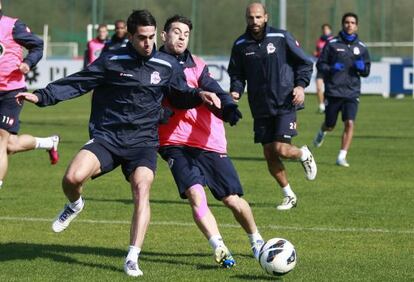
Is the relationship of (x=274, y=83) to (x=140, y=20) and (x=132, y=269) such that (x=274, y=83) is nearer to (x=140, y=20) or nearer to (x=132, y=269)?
(x=140, y=20)

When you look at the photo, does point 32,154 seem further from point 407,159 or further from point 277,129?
point 277,129

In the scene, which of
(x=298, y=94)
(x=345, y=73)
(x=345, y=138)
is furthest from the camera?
(x=345, y=73)

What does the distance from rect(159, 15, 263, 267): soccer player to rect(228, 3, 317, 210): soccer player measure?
10.5ft

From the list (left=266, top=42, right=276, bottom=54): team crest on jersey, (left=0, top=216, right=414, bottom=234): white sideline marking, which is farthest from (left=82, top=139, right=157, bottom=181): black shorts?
(left=266, top=42, right=276, bottom=54): team crest on jersey

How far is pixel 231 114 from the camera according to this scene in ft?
29.0

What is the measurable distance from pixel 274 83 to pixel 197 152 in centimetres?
382

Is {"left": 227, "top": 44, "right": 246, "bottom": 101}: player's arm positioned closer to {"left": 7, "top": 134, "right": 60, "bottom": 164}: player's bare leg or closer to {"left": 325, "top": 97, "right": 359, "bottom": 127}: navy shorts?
{"left": 7, "top": 134, "right": 60, "bottom": 164}: player's bare leg

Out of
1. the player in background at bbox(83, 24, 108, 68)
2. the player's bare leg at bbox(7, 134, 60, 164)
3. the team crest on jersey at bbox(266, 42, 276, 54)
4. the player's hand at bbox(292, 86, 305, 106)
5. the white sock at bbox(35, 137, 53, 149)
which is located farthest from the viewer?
the player in background at bbox(83, 24, 108, 68)

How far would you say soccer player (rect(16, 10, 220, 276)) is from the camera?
8.88 m

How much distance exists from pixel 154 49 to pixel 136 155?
34.1 inches

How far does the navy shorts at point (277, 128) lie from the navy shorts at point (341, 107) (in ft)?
16.4

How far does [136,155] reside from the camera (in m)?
9.06

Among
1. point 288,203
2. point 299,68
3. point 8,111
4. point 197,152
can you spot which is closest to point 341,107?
point 299,68

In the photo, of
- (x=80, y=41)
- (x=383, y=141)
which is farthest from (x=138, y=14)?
(x=80, y=41)
